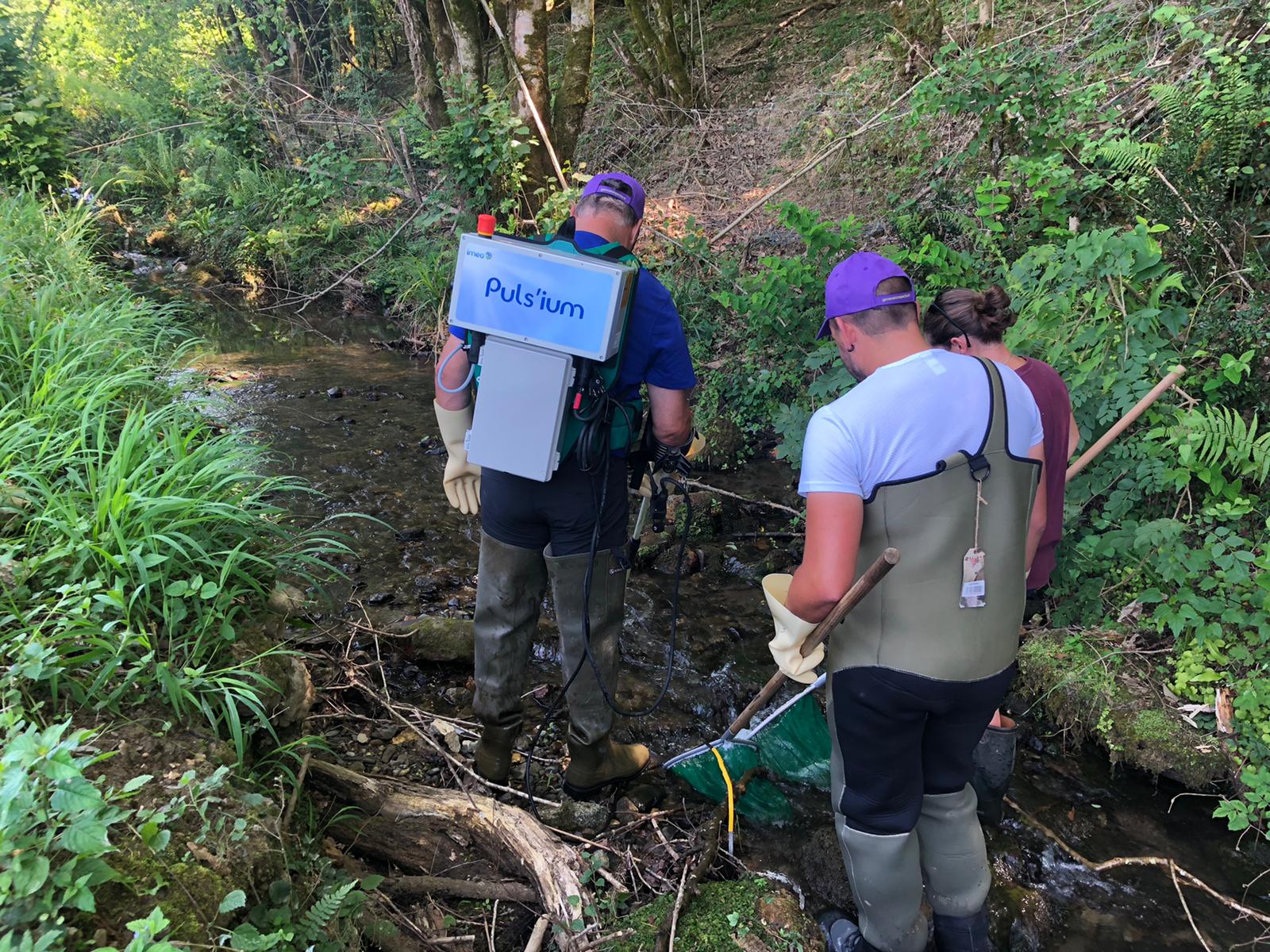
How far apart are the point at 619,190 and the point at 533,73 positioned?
5.68 m

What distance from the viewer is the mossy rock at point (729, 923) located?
214 cm

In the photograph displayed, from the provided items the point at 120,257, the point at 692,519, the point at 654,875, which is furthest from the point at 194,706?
the point at 120,257

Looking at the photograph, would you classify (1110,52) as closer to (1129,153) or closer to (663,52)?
(1129,153)

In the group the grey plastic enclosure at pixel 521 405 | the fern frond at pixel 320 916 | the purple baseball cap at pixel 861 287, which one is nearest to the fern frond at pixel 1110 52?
the purple baseball cap at pixel 861 287

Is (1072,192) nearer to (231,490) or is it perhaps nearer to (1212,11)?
(1212,11)

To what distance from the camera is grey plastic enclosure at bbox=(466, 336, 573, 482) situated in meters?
2.38

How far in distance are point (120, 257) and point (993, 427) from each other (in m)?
13.9

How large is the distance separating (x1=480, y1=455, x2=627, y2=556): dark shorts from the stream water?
47.6 inches

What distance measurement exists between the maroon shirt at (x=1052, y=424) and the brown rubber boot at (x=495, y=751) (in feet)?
7.14

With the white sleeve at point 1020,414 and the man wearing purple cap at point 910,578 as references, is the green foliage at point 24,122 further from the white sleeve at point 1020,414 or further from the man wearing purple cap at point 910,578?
the white sleeve at point 1020,414

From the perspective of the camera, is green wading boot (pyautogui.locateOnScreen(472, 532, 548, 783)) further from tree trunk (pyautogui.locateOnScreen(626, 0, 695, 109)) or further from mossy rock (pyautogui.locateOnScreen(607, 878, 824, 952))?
tree trunk (pyautogui.locateOnScreen(626, 0, 695, 109))

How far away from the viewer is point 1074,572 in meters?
3.64

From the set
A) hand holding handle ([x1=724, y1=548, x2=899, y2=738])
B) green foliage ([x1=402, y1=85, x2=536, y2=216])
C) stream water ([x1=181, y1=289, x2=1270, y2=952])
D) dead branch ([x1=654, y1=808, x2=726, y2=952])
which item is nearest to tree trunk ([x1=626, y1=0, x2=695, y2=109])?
green foliage ([x1=402, y1=85, x2=536, y2=216])

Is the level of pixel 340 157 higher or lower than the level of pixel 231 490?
higher
